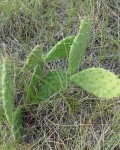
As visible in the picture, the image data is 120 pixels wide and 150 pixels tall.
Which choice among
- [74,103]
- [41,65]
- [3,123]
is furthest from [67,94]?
[3,123]

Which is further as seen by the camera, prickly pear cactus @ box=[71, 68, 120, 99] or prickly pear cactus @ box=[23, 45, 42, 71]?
prickly pear cactus @ box=[23, 45, 42, 71]

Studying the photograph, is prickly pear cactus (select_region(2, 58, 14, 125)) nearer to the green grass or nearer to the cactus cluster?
the cactus cluster

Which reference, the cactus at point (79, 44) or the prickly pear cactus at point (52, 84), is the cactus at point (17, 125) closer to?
the prickly pear cactus at point (52, 84)

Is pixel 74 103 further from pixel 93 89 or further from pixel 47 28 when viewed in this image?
pixel 47 28

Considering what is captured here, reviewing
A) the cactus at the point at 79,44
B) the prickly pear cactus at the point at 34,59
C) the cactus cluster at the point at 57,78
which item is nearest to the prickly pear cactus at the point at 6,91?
the cactus cluster at the point at 57,78

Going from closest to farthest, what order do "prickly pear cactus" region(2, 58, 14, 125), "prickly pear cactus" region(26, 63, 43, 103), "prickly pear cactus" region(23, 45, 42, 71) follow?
"prickly pear cactus" region(2, 58, 14, 125) → "prickly pear cactus" region(23, 45, 42, 71) → "prickly pear cactus" region(26, 63, 43, 103)

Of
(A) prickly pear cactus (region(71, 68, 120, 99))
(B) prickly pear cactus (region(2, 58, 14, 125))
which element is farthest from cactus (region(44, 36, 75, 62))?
(B) prickly pear cactus (region(2, 58, 14, 125))

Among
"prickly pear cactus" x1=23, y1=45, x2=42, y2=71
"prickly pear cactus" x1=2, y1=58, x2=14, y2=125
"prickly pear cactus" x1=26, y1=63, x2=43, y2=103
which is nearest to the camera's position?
"prickly pear cactus" x1=2, y1=58, x2=14, y2=125
